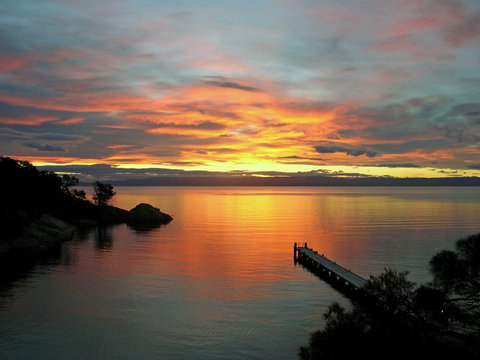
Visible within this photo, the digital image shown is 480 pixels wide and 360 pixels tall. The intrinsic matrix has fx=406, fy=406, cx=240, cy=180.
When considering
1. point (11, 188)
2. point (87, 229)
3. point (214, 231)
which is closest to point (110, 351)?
point (11, 188)

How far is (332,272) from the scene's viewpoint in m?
54.3

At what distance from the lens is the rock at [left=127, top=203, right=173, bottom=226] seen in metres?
122

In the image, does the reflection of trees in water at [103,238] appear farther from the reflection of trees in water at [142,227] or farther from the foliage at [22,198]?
the foliage at [22,198]

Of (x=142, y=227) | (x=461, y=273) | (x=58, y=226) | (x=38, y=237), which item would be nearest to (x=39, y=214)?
(x=58, y=226)

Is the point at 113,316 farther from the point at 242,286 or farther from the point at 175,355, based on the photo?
the point at 242,286

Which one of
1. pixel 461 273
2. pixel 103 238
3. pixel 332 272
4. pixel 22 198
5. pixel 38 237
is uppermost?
pixel 22 198

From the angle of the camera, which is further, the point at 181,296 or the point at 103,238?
the point at 103,238

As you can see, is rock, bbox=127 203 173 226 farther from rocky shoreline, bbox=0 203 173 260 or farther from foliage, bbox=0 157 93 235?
foliage, bbox=0 157 93 235

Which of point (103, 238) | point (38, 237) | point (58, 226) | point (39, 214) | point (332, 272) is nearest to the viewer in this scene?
point (332, 272)

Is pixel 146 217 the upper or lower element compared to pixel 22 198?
lower

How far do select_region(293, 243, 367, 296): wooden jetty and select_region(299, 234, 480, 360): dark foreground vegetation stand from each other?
22.9 m

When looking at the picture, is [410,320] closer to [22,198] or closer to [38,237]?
[38,237]

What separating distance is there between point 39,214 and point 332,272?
61.2 meters

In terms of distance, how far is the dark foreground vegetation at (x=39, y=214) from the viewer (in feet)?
232
